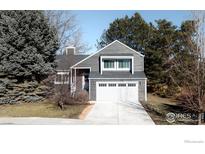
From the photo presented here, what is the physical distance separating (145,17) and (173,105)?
2.86 m

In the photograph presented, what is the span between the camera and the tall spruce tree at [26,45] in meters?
12.4

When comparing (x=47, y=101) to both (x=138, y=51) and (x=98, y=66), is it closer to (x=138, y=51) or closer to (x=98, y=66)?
(x=98, y=66)

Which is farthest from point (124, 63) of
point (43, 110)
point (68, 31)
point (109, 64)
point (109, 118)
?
point (43, 110)

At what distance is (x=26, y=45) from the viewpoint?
13367mm

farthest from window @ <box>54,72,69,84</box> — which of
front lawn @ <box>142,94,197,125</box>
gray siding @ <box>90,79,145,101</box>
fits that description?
front lawn @ <box>142,94,197,125</box>

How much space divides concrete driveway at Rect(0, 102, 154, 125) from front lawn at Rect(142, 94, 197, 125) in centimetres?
22

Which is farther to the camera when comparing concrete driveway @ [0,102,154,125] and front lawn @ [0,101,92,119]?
front lawn @ [0,101,92,119]

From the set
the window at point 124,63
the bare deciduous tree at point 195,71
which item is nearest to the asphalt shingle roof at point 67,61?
the window at point 124,63

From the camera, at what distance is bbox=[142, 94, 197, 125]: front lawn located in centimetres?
960

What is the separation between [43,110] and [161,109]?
4130 mm

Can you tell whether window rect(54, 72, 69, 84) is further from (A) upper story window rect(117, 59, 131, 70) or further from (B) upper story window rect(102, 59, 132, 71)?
(A) upper story window rect(117, 59, 131, 70)

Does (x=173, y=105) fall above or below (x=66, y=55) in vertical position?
below

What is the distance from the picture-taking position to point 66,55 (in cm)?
1224
